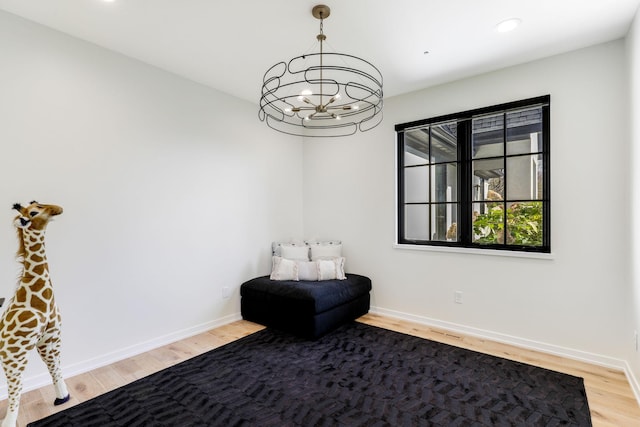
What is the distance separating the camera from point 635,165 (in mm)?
2223

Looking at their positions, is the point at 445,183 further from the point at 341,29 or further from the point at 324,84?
the point at 341,29

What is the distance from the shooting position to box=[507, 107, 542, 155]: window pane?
9.70 feet

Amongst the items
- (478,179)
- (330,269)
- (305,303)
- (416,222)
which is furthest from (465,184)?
(305,303)

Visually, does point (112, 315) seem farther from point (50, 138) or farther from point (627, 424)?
point (627, 424)

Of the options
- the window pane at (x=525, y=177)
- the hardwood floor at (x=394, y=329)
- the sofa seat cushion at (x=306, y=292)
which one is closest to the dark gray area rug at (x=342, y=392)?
the hardwood floor at (x=394, y=329)

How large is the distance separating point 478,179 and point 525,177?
41 cm

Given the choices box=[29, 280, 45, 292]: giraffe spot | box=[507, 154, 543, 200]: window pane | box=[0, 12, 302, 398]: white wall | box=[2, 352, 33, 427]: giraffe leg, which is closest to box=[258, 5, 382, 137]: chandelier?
box=[0, 12, 302, 398]: white wall

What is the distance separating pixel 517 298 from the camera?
3.00m

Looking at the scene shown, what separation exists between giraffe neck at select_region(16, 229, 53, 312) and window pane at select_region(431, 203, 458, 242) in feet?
11.2

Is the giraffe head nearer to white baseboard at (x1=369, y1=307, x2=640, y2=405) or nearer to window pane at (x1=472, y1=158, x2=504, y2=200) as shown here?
white baseboard at (x1=369, y1=307, x2=640, y2=405)

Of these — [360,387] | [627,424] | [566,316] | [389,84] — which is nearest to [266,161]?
[389,84]

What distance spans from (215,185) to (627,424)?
375 centimetres

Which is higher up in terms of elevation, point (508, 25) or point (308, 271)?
point (508, 25)

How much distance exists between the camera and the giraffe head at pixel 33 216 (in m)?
1.88
